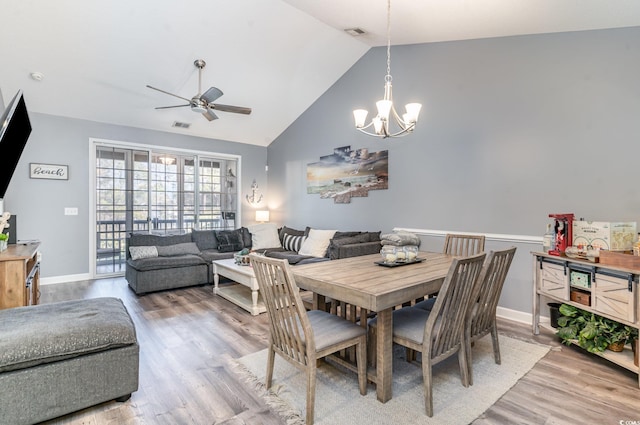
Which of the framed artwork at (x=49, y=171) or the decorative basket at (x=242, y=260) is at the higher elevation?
the framed artwork at (x=49, y=171)

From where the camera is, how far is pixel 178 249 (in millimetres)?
5062

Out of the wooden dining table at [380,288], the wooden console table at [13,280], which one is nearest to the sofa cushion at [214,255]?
the wooden console table at [13,280]

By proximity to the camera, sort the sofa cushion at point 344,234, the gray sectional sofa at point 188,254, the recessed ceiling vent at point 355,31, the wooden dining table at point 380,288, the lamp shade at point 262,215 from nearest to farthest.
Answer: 1. the wooden dining table at point 380,288
2. the recessed ceiling vent at point 355,31
3. the gray sectional sofa at point 188,254
4. the sofa cushion at point 344,234
5. the lamp shade at point 262,215

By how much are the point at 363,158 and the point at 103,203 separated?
14.8 ft

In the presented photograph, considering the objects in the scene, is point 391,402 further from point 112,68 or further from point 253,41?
point 112,68

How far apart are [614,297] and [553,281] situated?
518mm

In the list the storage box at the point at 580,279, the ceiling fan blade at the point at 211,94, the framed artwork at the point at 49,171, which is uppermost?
the ceiling fan blade at the point at 211,94

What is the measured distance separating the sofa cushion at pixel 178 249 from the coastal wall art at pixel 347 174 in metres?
2.30

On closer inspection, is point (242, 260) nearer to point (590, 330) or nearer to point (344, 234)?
point (344, 234)

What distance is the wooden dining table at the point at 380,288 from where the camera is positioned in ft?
5.93

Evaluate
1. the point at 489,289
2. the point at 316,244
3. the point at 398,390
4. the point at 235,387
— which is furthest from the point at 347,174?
the point at 235,387

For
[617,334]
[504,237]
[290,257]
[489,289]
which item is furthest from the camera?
[290,257]

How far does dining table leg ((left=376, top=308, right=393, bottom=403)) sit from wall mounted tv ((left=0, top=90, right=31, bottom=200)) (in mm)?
3034

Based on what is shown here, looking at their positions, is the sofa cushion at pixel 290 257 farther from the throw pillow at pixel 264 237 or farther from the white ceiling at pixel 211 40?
the white ceiling at pixel 211 40
